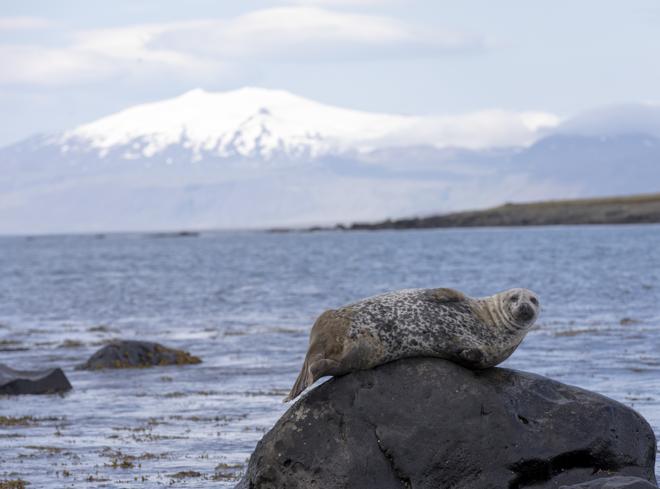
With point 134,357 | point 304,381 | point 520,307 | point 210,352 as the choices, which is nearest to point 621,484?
point 520,307

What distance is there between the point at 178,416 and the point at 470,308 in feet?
26.6

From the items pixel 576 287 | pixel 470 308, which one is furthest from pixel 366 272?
pixel 470 308

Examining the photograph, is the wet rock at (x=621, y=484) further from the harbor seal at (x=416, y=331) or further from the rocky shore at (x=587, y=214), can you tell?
the rocky shore at (x=587, y=214)

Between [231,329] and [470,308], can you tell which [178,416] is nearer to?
[470,308]

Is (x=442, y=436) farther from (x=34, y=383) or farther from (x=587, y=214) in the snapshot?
(x=587, y=214)

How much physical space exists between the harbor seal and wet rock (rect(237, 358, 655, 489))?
0.55ft

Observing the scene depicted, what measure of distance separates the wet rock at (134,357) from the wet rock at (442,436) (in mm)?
14858

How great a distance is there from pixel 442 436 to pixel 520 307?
5.26 feet

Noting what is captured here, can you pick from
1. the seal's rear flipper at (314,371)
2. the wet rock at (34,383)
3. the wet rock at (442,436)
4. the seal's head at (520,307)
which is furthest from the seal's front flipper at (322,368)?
the wet rock at (34,383)

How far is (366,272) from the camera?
7406 centimetres

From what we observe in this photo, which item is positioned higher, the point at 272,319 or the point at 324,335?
the point at 324,335

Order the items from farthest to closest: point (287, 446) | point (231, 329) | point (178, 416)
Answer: point (231, 329)
point (178, 416)
point (287, 446)

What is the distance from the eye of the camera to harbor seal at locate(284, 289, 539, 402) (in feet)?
42.5

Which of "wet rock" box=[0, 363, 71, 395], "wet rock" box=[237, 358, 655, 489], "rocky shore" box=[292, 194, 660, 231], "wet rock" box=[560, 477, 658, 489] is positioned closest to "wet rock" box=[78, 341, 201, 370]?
"wet rock" box=[0, 363, 71, 395]
